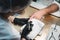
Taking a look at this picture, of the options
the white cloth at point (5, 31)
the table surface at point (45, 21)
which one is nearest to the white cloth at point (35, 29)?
the table surface at point (45, 21)

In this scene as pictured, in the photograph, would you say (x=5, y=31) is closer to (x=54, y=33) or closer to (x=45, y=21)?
(x=54, y=33)

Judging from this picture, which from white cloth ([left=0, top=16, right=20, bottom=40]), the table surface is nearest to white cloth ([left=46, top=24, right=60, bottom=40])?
the table surface

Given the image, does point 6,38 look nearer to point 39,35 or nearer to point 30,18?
point 39,35

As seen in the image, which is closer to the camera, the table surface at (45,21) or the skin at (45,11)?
the table surface at (45,21)

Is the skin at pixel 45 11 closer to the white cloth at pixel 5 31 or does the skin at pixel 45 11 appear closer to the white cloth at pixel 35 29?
the white cloth at pixel 35 29

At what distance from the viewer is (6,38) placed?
605 mm

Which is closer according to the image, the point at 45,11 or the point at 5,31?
the point at 5,31

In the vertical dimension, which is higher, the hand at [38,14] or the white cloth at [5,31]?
the hand at [38,14]

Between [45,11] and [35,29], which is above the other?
[45,11]

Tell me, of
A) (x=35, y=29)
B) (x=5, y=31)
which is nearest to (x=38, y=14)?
(x=35, y=29)

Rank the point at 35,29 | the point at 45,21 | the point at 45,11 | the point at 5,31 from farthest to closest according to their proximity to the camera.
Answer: the point at 45,11, the point at 45,21, the point at 35,29, the point at 5,31

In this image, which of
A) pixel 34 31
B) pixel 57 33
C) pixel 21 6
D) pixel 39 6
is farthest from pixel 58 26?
pixel 21 6

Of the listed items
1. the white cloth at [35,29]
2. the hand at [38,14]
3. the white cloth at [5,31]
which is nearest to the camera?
the white cloth at [5,31]

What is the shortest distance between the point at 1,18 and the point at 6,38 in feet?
0.27
